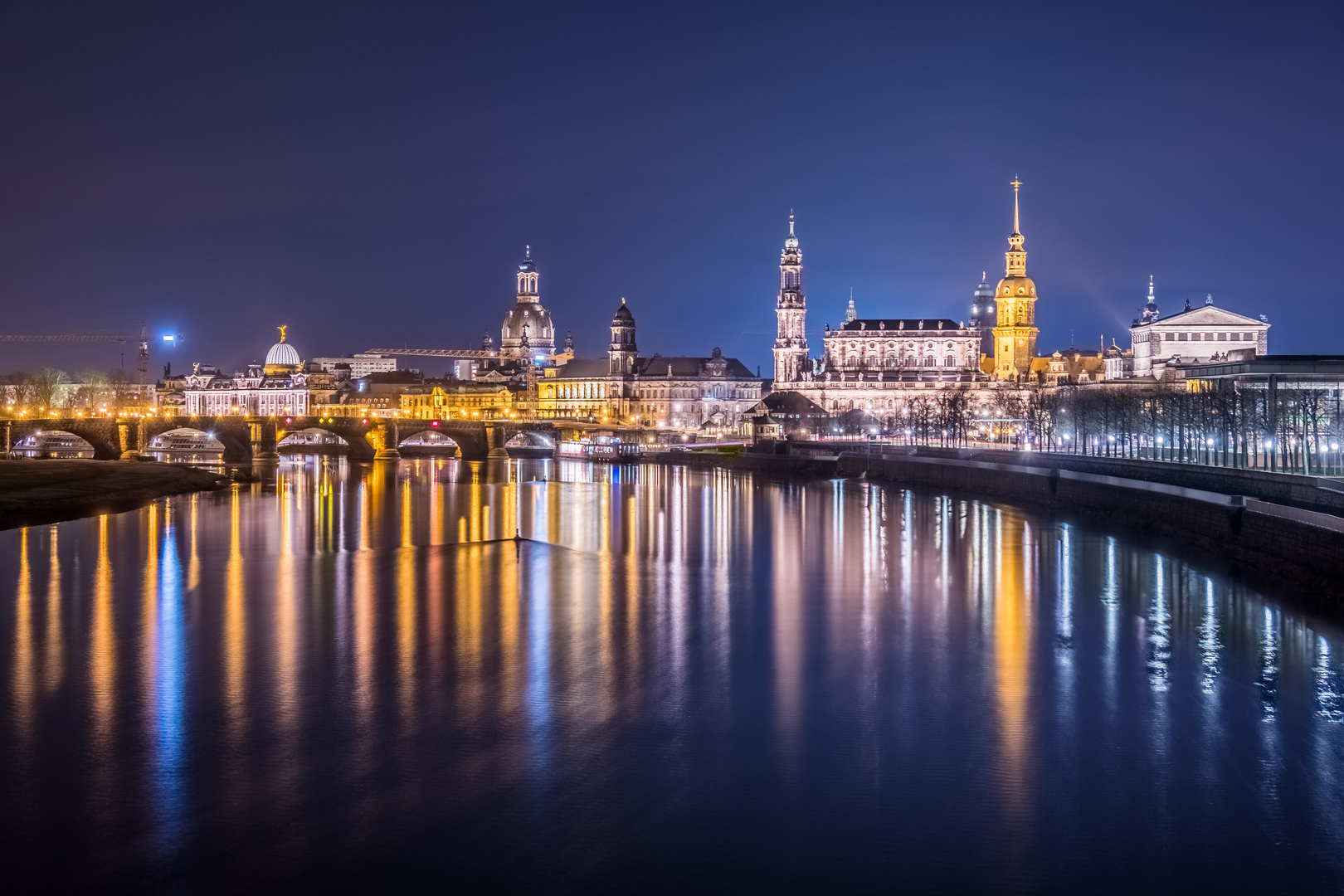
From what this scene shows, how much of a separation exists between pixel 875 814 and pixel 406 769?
18.7 ft

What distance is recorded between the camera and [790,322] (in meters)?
156

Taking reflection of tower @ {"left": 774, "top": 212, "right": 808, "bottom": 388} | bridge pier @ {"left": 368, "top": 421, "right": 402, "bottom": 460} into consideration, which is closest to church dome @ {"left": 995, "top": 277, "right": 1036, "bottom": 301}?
reflection of tower @ {"left": 774, "top": 212, "right": 808, "bottom": 388}

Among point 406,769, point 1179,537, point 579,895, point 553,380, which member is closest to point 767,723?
point 406,769

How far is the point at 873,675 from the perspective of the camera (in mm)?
20906

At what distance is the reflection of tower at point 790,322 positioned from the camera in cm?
15488

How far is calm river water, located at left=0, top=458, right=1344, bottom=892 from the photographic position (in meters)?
12.7

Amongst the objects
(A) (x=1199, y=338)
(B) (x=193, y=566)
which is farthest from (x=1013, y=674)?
(A) (x=1199, y=338)

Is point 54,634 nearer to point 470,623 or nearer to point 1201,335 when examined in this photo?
point 470,623

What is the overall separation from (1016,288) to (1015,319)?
12.7 ft

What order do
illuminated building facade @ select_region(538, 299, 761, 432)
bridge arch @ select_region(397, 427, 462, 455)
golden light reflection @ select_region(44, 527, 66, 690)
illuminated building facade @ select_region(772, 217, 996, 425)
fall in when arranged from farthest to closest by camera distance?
illuminated building facade @ select_region(538, 299, 761, 432)
illuminated building facade @ select_region(772, 217, 996, 425)
bridge arch @ select_region(397, 427, 462, 455)
golden light reflection @ select_region(44, 527, 66, 690)

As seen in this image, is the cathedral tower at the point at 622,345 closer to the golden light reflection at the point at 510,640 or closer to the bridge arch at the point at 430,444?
the bridge arch at the point at 430,444

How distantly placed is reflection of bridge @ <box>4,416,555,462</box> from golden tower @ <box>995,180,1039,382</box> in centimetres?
6059

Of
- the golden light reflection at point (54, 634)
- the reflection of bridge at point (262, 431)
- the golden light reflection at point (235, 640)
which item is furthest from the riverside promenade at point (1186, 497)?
the reflection of bridge at point (262, 431)

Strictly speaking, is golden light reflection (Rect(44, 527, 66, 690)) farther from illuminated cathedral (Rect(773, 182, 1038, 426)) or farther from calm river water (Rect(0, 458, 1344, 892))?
illuminated cathedral (Rect(773, 182, 1038, 426))
